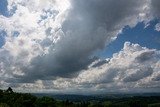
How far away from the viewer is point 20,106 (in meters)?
195

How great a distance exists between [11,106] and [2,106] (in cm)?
2986

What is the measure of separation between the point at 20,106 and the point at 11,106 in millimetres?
6898

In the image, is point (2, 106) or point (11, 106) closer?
point (2, 106)

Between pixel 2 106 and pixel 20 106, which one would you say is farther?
pixel 20 106

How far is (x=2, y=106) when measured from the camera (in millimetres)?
161625

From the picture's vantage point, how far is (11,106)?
19088 cm

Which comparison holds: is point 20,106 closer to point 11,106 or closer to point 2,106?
point 11,106

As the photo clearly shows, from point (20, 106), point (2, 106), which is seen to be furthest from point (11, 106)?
point (2, 106)

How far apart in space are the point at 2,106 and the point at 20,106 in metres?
34.3
